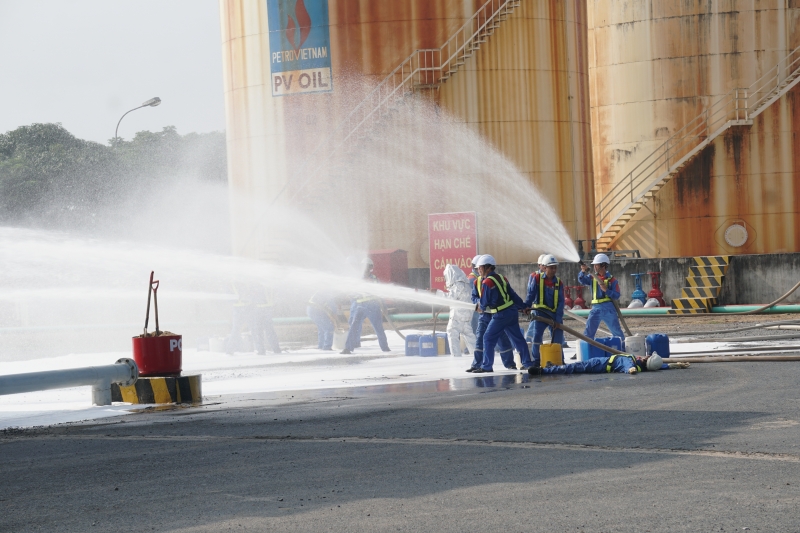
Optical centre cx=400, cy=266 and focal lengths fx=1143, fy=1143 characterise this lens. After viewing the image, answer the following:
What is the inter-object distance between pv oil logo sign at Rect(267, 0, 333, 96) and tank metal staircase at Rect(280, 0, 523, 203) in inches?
44.8

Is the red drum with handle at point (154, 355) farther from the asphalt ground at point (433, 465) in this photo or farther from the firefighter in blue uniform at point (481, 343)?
the firefighter in blue uniform at point (481, 343)

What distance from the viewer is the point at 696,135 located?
→ 3123 cm

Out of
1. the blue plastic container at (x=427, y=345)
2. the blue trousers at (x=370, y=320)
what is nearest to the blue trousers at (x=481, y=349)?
the blue plastic container at (x=427, y=345)

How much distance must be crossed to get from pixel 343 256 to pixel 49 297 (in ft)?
61.2

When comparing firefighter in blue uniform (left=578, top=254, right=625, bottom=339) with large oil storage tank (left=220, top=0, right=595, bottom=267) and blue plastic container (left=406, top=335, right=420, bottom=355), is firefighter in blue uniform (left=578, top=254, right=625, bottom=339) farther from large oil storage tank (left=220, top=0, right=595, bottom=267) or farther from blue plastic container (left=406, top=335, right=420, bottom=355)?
large oil storage tank (left=220, top=0, right=595, bottom=267)

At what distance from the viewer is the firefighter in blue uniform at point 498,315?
50.0 ft

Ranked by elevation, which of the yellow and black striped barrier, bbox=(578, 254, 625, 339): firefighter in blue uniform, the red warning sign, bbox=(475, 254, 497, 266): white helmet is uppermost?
the red warning sign

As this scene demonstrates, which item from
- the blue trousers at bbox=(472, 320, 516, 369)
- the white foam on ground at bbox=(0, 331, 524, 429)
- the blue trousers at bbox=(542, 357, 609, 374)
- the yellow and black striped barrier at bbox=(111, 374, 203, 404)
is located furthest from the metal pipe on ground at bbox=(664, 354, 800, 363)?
the yellow and black striped barrier at bbox=(111, 374, 203, 404)

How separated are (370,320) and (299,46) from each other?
36.6ft

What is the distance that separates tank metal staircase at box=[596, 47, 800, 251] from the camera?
101 feet

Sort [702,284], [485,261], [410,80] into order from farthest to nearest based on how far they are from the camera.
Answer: [410,80], [702,284], [485,261]

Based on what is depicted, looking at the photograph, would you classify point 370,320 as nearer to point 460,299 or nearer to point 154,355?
point 460,299

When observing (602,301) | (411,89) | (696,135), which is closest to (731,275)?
(696,135)

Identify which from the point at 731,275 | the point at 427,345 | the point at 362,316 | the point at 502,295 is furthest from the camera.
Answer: the point at 731,275
